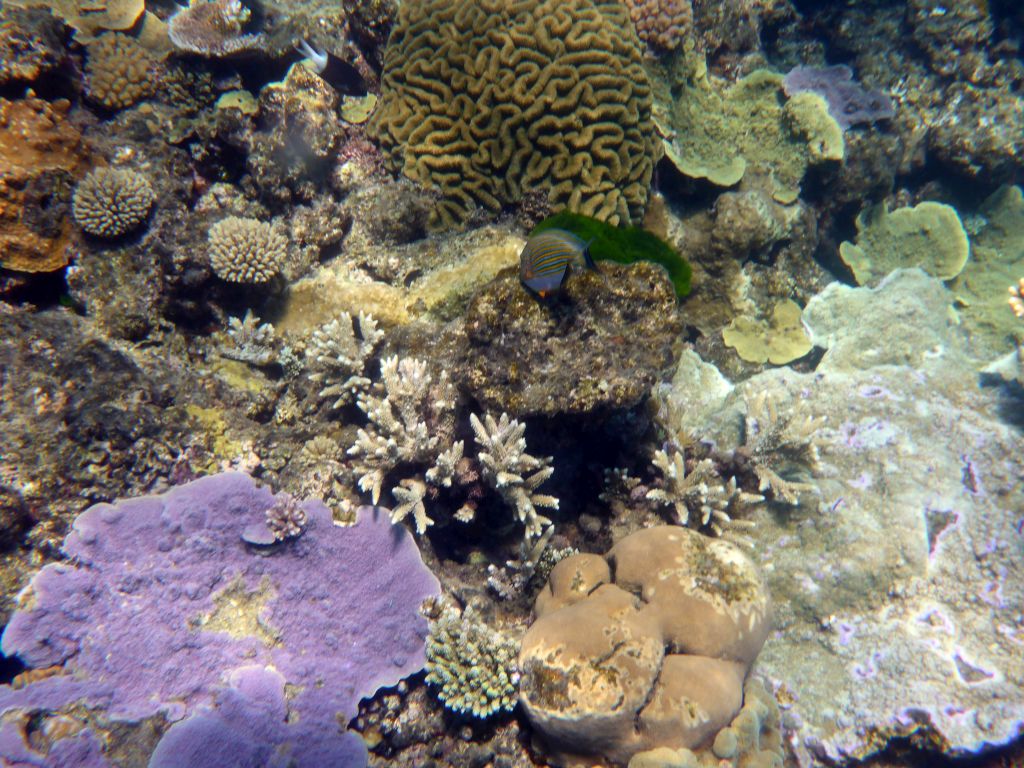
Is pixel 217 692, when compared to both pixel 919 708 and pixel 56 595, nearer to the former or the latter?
pixel 56 595

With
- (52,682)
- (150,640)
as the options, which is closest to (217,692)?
(150,640)

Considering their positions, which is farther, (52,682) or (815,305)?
(815,305)

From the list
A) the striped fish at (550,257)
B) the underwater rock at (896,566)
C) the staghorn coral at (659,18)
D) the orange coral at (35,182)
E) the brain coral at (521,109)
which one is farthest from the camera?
the staghorn coral at (659,18)

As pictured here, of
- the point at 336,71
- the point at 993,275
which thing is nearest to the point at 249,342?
the point at 336,71

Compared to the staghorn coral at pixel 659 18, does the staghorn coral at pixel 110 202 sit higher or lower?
lower

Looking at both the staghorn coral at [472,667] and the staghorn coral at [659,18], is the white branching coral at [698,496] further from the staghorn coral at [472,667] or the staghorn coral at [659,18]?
the staghorn coral at [659,18]

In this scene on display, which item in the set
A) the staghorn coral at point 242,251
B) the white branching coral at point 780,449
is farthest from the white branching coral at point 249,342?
the white branching coral at point 780,449

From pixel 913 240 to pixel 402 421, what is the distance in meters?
7.98

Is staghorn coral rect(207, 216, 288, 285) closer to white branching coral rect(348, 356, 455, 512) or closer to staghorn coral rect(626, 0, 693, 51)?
white branching coral rect(348, 356, 455, 512)

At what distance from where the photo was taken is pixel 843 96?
733cm

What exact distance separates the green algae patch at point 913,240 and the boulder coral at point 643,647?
609cm

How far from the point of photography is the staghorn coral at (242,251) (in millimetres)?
4418

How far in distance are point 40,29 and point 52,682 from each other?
5.71m

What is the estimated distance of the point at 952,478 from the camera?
480 centimetres
